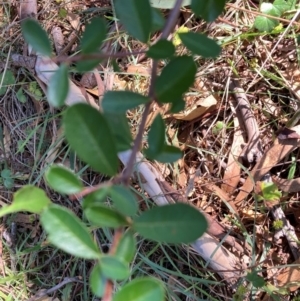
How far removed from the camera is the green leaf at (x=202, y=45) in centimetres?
73

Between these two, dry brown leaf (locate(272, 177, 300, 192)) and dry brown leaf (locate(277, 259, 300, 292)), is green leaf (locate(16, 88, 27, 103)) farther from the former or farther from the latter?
dry brown leaf (locate(277, 259, 300, 292))

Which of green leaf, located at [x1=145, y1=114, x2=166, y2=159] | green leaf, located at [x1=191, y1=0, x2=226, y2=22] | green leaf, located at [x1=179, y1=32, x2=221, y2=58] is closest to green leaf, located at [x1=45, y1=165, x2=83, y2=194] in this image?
green leaf, located at [x1=145, y1=114, x2=166, y2=159]

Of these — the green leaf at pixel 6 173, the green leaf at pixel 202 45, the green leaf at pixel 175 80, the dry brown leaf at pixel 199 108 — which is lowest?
the green leaf at pixel 6 173

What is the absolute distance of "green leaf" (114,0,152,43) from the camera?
25.7 inches

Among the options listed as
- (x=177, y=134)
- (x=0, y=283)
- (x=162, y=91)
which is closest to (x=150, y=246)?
(x=177, y=134)

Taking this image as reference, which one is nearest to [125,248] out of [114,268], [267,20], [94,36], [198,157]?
[114,268]

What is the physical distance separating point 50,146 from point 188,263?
627mm

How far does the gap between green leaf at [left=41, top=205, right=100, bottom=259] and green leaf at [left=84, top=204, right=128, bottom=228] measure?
0.02 metres

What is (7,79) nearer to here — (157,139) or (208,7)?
(208,7)

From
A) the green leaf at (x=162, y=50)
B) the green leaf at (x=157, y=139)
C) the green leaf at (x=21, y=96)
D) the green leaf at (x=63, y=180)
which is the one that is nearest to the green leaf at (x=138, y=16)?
the green leaf at (x=162, y=50)

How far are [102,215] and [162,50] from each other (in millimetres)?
264

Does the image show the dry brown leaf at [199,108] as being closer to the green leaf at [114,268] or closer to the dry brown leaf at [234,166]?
the dry brown leaf at [234,166]

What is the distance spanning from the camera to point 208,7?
860 mm

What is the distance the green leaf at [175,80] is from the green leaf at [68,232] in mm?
214
